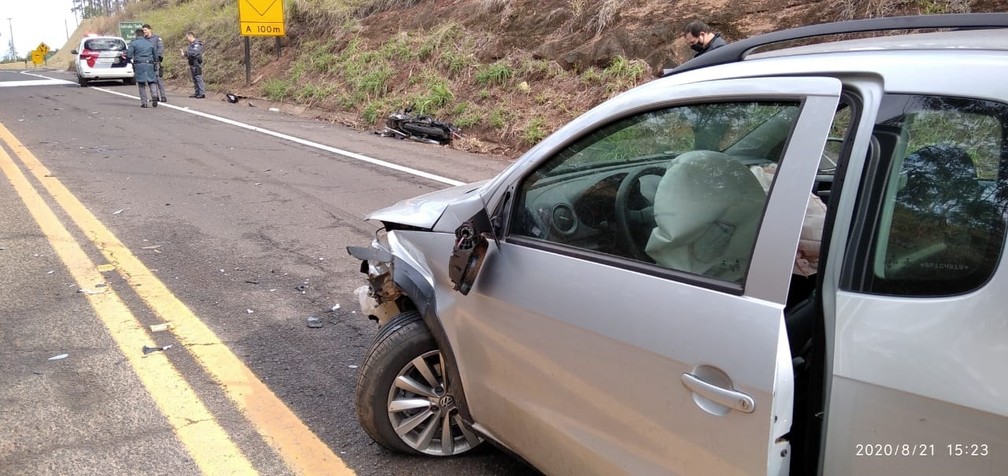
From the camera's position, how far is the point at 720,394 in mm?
1773

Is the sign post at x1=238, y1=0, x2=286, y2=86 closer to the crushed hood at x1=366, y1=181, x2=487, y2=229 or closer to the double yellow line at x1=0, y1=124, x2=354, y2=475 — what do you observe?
the double yellow line at x1=0, y1=124, x2=354, y2=475

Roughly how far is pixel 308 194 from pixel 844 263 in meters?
6.90

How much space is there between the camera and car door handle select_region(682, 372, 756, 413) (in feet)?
5.65

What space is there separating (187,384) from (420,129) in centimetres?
903

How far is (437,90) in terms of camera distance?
13.9 meters

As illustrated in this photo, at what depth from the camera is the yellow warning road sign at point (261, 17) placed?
1980cm

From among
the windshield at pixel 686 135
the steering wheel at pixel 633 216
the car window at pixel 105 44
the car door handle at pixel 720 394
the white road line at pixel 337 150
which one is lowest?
the white road line at pixel 337 150

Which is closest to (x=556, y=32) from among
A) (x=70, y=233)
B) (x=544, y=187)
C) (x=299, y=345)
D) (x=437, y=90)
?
(x=437, y=90)

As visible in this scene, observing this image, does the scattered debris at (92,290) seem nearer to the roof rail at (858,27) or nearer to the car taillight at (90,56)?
the roof rail at (858,27)

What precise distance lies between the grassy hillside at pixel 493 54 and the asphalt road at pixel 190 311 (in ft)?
9.54

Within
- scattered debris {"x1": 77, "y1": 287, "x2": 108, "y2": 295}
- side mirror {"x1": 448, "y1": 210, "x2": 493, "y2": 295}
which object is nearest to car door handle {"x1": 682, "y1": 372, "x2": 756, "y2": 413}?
side mirror {"x1": 448, "y1": 210, "x2": 493, "y2": 295}

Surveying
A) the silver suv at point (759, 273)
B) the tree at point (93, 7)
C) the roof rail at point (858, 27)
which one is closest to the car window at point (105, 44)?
the silver suv at point (759, 273)

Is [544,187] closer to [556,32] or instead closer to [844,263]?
[844,263]

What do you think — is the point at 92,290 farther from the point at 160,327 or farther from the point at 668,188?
the point at 668,188
